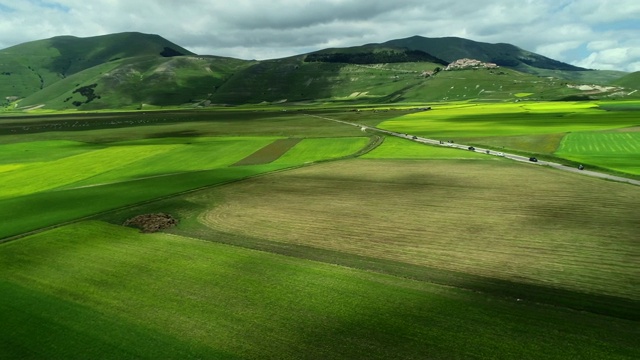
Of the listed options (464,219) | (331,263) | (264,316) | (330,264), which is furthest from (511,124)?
(264,316)

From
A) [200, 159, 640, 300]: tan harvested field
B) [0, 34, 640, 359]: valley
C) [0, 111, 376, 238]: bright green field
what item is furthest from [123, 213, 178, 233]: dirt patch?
[0, 111, 376, 238]: bright green field

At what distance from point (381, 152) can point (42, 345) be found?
3221 inches

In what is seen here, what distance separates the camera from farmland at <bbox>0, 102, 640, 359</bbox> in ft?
76.4

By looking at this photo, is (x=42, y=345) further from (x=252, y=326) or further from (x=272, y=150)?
(x=272, y=150)

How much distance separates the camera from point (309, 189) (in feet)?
206

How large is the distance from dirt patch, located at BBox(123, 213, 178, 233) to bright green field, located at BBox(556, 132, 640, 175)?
Answer: 7110 cm

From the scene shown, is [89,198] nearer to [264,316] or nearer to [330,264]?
[330,264]

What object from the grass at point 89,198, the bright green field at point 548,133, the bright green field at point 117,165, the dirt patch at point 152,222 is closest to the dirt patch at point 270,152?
the bright green field at point 117,165

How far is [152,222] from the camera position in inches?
1845

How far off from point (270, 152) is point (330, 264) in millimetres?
75025

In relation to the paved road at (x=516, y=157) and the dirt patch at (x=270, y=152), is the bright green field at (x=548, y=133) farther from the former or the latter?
the dirt patch at (x=270, y=152)

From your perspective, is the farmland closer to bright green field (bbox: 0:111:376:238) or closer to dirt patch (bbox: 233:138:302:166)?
bright green field (bbox: 0:111:376:238)

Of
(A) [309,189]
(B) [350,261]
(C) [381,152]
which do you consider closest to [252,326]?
(B) [350,261]

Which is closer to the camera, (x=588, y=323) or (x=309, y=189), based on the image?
(x=588, y=323)
